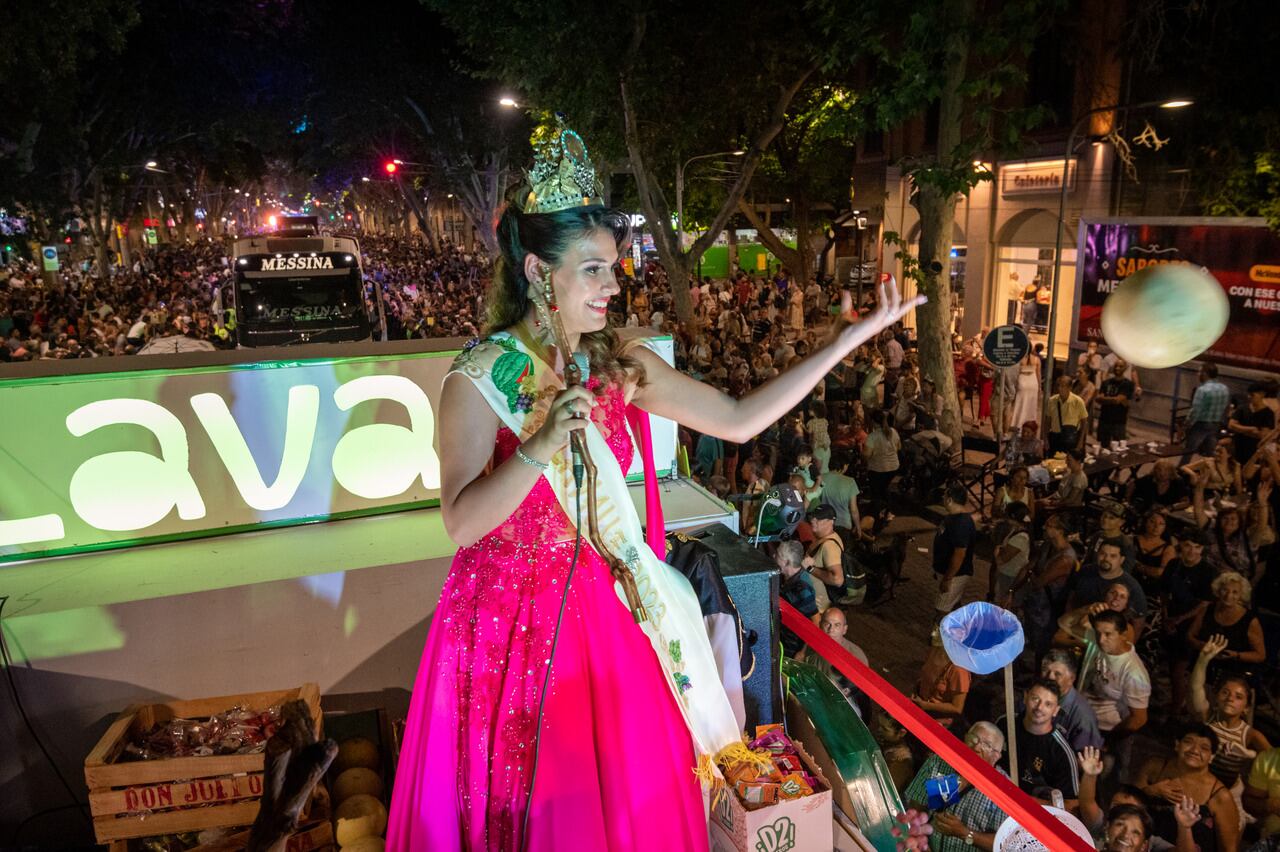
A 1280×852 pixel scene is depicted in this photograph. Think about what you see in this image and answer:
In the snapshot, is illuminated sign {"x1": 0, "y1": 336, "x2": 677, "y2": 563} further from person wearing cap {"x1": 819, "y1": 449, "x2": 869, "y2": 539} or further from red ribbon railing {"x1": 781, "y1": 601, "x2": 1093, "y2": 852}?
person wearing cap {"x1": 819, "y1": 449, "x2": 869, "y2": 539}

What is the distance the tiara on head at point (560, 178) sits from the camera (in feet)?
7.22

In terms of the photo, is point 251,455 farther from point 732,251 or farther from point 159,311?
point 732,251

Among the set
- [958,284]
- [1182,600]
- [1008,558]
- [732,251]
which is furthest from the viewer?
[732,251]

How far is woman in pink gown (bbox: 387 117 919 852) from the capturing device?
218 cm

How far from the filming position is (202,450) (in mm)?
3773

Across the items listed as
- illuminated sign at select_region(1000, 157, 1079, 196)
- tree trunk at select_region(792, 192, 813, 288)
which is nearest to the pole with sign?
illuminated sign at select_region(1000, 157, 1079, 196)

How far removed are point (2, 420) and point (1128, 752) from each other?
19.5ft

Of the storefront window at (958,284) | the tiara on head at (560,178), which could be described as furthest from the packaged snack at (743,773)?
the storefront window at (958,284)

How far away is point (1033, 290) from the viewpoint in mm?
21312

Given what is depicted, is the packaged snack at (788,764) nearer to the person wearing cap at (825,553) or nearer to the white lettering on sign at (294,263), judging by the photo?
the person wearing cap at (825,553)

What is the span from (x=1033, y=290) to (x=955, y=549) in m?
16.0

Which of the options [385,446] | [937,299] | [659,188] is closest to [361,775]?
[385,446]

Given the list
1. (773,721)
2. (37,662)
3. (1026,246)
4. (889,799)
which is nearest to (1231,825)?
(889,799)

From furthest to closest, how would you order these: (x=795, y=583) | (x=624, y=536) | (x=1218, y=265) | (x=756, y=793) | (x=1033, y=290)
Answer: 1. (x=1033, y=290)
2. (x=1218, y=265)
3. (x=795, y=583)
4. (x=756, y=793)
5. (x=624, y=536)
